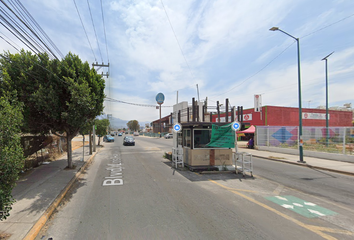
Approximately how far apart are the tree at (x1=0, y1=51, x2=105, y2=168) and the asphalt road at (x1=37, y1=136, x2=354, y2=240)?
3.07 metres

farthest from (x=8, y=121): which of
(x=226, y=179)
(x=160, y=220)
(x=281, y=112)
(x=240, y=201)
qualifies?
(x=281, y=112)

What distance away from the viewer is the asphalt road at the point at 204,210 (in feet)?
13.4

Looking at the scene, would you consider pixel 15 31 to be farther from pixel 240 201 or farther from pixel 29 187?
pixel 240 201

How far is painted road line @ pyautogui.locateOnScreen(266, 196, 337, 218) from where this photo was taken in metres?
5.07

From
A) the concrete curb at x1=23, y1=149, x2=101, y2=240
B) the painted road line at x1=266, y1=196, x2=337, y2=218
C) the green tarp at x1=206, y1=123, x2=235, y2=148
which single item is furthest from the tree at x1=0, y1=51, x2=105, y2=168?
the painted road line at x1=266, y1=196, x2=337, y2=218

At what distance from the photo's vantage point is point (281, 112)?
35.2 meters

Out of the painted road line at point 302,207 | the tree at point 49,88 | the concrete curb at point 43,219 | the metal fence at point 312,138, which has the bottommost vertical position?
the painted road line at point 302,207

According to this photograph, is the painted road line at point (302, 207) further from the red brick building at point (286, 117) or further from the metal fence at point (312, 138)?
the red brick building at point (286, 117)

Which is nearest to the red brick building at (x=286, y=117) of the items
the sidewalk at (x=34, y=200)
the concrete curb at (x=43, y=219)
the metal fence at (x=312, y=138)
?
the metal fence at (x=312, y=138)

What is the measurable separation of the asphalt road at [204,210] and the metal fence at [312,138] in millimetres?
6745

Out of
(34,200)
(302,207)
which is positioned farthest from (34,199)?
(302,207)

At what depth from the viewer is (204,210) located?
5207 millimetres

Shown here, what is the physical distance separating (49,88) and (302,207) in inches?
393

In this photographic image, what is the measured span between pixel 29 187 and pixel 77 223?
3.66 meters
